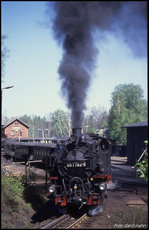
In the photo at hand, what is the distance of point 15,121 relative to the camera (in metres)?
52.6

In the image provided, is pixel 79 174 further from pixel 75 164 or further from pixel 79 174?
pixel 75 164

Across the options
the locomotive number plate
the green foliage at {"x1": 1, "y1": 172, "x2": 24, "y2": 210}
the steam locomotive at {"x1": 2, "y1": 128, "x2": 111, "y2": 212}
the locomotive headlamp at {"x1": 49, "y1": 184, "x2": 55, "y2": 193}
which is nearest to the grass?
the steam locomotive at {"x1": 2, "y1": 128, "x2": 111, "y2": 212}

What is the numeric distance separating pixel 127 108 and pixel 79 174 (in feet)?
83.7

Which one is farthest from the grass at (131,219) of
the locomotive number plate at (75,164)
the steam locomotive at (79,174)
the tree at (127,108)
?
the tree at (127,108)

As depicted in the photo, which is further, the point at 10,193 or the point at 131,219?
the point at 10,193

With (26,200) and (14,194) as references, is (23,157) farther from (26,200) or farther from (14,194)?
(14,194)

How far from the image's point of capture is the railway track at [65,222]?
9.21 m

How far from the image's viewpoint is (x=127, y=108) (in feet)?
114

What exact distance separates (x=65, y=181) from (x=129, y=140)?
1973 cm

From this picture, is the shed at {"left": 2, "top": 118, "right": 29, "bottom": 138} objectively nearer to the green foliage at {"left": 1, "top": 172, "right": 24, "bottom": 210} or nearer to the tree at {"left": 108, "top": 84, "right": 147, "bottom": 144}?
the tree at {"left": 108, "top": 84, "right": 147, "bottom": 144}

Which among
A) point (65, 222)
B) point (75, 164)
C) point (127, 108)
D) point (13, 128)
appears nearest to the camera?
point (65, 222)

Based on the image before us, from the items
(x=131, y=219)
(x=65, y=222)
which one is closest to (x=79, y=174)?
(x=65, y=222)

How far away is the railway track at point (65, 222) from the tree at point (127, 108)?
2359cm

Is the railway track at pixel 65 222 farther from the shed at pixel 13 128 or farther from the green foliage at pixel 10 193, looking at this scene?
the shed at pixel 13 128
